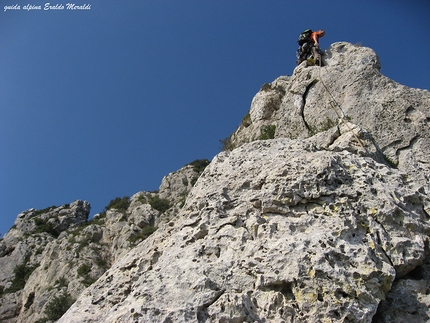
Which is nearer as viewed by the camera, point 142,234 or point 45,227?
point 142,234

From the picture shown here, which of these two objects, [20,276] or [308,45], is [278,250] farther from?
[20,276]

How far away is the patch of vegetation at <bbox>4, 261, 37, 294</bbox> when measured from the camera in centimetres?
3538

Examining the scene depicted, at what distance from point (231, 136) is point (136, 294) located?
16.2 meters

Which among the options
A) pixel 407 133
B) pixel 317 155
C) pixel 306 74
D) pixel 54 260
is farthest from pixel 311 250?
pixel 54 260

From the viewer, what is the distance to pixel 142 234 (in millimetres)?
32188

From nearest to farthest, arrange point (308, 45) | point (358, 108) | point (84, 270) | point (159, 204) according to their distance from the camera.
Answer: point (358, 108) < point (308, 45) < point (84, 270) < point (159, 204)

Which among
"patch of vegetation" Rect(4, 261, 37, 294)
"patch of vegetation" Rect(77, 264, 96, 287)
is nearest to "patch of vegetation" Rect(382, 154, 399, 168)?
"patch of vegetation" Rect(77, 264, 96, 287)

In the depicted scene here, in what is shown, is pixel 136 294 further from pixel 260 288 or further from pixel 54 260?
pixel 54 260

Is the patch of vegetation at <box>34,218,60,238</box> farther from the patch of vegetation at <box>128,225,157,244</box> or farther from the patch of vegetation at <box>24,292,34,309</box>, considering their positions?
the patch of vegetation at <box>128,225,157,244</box>

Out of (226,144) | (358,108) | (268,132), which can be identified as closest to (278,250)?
(358,108)

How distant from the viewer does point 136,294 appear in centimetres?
643

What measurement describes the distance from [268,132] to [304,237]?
10.2 m

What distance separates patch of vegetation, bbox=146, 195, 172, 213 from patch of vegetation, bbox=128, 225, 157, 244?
3329 mm

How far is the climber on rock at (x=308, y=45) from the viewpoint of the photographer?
717 inches
